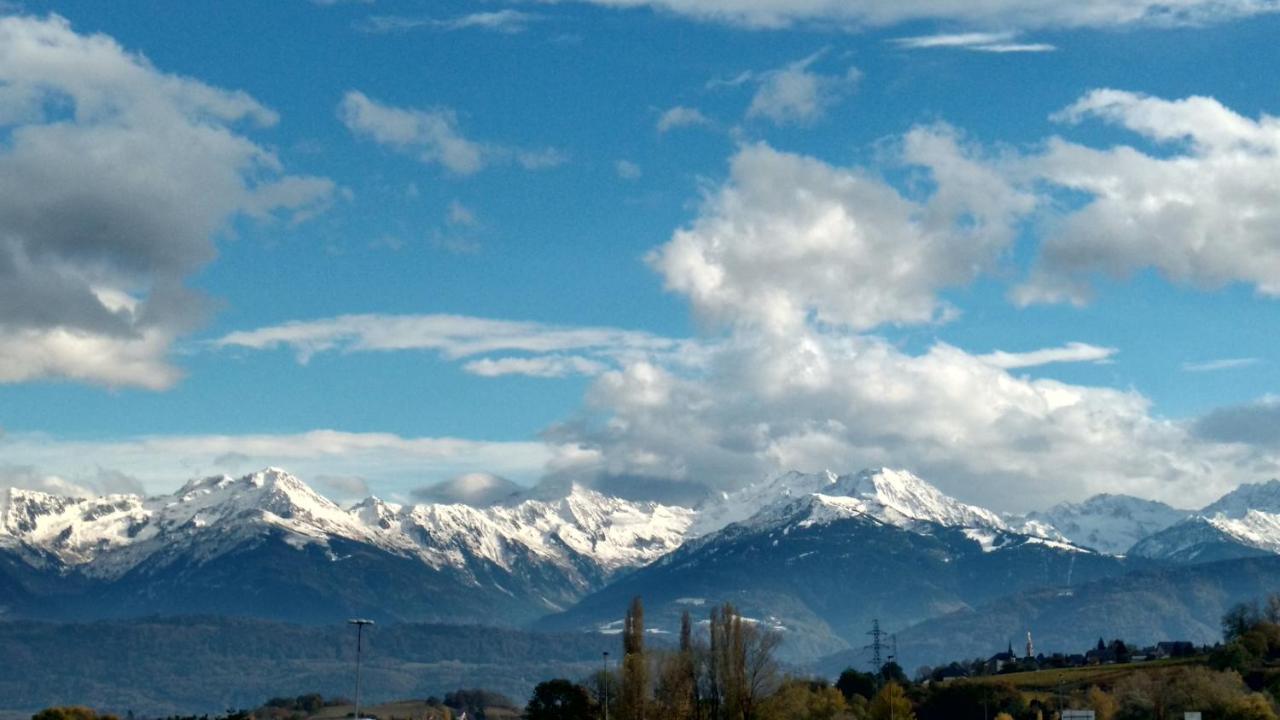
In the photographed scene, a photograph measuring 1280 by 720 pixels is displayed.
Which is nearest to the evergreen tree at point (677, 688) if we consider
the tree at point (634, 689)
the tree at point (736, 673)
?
the tree at point (634, 689)

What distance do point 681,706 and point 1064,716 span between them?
134ft

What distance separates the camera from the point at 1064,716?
176 m

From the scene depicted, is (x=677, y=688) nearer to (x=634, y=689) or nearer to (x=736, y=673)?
(x=634, y=689)

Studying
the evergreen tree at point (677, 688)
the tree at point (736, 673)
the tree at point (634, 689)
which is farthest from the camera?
the tree at point (736, 673)

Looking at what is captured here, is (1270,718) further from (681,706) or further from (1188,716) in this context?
(681,706)

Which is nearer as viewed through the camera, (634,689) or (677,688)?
(634,689)

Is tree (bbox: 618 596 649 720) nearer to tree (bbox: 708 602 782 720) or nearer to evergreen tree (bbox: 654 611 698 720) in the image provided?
evergreen tree (bbox: 654 611 698 720)

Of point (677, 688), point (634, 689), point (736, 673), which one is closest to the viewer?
point (634, 689)

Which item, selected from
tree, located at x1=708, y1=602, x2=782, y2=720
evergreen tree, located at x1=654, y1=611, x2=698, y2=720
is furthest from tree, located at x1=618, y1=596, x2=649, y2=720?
tree, located at x1=708, y1=602, x2=782, y2=720

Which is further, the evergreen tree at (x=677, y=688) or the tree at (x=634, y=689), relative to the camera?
the tree at (x=634, y=689)

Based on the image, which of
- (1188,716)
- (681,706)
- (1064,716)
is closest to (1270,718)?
(1188,716)

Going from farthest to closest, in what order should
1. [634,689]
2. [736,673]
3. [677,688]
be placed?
[736,673] < [677,688] < [634,689]

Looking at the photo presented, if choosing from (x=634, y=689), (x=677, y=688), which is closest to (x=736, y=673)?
(x=677, y=688)

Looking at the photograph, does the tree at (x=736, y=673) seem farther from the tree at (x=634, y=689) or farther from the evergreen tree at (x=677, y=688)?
the tree at (x=634, y=689)
